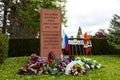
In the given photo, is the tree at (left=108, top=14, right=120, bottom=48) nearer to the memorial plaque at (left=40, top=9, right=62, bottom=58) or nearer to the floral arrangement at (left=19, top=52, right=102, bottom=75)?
the memorial plaque at (left=40, top=9, right=62, bottom=58)

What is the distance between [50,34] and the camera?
18047mm

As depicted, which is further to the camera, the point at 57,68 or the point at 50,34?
the point at 50,34

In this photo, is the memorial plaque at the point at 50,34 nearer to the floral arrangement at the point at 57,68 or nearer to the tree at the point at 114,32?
the floral arrangement at the point at 57,68

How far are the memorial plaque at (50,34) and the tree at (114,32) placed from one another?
10224 mm

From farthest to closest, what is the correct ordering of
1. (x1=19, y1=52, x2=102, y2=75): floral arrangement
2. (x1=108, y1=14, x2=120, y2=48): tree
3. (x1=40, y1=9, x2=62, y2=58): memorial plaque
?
(x1=108, y1=14, x2=120, y2=48): tree, (x1=40, y1=9, x2=62, y2=58): memorial plaque, (x1=19, y1=52, x2=102, y2=75): floral arrangement

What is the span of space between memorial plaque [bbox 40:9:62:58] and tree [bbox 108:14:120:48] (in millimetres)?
10224

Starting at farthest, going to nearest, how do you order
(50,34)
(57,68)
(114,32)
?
(114,32) → (50,34) → (57,68)

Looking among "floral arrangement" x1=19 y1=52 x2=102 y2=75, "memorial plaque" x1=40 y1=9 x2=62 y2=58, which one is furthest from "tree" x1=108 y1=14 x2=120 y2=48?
"floral arrangement" x1=19 y1=52 x2=102 y2=75

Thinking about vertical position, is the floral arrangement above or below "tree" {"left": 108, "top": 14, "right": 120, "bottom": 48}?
below

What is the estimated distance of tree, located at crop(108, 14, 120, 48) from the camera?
27422mm

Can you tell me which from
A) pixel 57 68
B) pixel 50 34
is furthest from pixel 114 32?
pixel 57 68

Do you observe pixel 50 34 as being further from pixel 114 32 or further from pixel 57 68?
pixel 114 32

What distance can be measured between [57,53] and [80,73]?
14.9 feet

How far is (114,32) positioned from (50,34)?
11.0 meters
